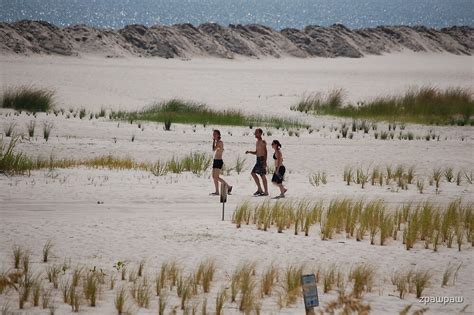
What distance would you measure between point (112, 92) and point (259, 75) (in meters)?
10.6

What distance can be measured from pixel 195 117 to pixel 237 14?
12804cm

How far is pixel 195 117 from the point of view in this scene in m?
24.3

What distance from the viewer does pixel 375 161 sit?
1892 centimetres

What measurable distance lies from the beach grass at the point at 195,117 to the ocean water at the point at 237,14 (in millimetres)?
86295

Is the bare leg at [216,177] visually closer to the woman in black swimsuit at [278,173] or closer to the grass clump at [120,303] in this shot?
the woman in black swimsuit at [278,173]

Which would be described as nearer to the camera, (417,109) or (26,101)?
(26,101)

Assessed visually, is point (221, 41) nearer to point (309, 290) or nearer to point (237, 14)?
point (309, 290)

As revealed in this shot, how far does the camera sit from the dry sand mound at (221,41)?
4578 centimetres

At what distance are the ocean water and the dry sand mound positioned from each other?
5950cm

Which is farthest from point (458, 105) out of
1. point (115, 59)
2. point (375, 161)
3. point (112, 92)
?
point (115, 59)

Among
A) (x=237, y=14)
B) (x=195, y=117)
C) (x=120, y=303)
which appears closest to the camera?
(x=120, y=303)

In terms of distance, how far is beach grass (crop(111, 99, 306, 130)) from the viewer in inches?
939

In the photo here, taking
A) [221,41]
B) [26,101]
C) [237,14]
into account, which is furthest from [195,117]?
[237,14]

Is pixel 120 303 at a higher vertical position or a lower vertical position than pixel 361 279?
lower
